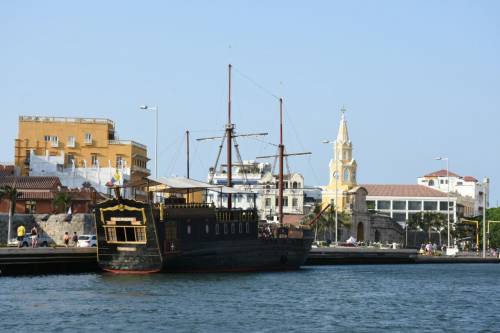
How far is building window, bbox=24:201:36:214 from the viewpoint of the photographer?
10756 centimetres

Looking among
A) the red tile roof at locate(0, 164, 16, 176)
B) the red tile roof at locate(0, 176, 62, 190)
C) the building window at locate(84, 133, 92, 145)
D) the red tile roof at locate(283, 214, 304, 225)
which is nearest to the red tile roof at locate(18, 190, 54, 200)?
the red tile roof at locate(0, 176, 62, 190)

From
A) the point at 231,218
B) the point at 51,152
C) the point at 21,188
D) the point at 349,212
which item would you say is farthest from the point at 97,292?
the point at 349,212

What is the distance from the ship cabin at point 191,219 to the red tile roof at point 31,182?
110ft

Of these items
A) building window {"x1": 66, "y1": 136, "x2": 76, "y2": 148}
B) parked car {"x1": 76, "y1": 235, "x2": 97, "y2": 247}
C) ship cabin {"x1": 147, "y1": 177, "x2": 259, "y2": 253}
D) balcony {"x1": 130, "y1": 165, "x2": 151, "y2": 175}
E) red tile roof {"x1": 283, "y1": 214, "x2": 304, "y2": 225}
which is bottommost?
parked car {"x1": 76, "y1": 235, "x2": 97, "y2": 247}

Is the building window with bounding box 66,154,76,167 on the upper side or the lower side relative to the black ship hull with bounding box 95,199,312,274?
upper

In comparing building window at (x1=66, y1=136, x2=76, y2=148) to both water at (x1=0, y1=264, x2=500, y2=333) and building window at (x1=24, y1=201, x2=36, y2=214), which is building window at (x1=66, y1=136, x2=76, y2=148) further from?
water at (x1=0, y1=264, x2=500, y2=333)

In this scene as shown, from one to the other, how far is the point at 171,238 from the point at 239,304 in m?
17.7

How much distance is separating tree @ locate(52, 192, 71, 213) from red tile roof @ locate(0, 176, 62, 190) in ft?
11.3

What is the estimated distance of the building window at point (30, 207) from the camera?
108 metres

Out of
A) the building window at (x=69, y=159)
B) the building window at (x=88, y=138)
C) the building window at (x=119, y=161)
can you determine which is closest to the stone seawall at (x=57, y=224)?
the building window at (x=119, y=161)

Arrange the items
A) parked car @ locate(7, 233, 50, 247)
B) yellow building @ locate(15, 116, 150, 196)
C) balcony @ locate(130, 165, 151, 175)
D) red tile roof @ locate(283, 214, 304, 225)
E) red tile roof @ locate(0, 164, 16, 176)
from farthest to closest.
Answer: red tile roof @ locate(283, 214, 304, 225), balcony @ locate(130, 165, 151, 175), yellow building @ locate(15, 116, 150, 196), red tile roof @ locate(0, 164, 16, 176), parked car @ locate(7, 233, 50, 247)

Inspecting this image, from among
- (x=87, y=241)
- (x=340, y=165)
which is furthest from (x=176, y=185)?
(x=340, y=165)

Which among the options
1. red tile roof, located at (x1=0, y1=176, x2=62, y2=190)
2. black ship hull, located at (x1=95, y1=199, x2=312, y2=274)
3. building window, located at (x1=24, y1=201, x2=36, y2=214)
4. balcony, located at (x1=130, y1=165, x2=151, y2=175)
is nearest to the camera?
black ship hull, located at (x1=95, y1=199, x2=312, y2=274)

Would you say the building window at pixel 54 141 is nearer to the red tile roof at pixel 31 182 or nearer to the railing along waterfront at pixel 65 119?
the railing along waterfront at pixel 65 119
